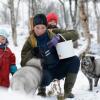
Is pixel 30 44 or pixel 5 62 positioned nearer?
pixel 30 44

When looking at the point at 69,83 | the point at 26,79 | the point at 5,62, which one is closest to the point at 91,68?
the point at 69,83

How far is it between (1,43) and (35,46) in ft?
1.71

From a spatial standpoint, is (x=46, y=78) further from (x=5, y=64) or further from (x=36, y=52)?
(x=5, y=64)

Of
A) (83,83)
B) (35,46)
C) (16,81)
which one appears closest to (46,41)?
(35,46)

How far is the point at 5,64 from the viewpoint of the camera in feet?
15.4

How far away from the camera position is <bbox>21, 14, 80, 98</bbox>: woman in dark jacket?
426 cm

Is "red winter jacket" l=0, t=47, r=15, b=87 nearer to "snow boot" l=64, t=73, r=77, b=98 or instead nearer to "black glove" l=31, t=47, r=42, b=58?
"black glove" l=31, t=47, r=42, b=58

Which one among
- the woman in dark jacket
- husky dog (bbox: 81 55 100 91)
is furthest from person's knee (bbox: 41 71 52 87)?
husky dog (bbox: 81 55 100 91)

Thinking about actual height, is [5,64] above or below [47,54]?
below

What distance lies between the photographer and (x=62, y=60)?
448cm

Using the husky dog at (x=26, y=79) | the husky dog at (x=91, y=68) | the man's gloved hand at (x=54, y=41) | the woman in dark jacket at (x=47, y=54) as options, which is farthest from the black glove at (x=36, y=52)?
the husky dog at (x=91, y=68)

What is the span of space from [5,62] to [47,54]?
0.67 meters

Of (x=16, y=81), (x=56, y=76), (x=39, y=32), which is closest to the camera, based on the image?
(x=16, y=81)

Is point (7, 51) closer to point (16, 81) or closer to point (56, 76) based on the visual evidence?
point (56, 76)
